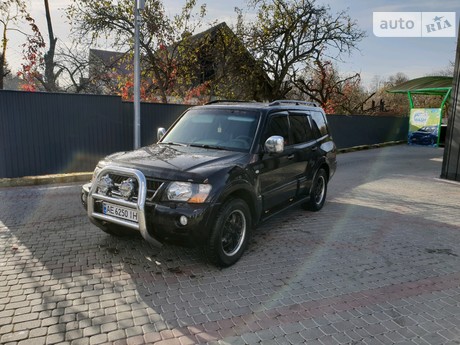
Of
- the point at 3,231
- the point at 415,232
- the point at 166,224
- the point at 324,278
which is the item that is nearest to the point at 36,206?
the point at 3,231

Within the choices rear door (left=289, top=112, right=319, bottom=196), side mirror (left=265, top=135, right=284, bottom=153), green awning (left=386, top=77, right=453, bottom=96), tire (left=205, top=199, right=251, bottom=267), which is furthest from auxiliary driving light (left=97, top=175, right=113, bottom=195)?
green awning (left=386, top=77, right=453, bottom=96)

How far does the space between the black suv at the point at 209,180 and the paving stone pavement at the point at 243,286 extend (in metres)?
0.44

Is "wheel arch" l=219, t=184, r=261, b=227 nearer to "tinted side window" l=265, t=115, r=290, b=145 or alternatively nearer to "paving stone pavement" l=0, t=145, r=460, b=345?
Answer: "paving stone pavement" l=0, t=145, r=460, b=345

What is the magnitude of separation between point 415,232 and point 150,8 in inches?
472

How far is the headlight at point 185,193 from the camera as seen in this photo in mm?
3637

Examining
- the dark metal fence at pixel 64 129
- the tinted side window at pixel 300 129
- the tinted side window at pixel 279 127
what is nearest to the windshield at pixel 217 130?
the tinted side window at pixel 279 127

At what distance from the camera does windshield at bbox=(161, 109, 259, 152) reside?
467 centimetres

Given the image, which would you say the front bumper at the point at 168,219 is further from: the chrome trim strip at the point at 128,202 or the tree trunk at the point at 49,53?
the tree trunk at the point at 49,53

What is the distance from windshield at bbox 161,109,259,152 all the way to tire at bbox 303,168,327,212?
7.10ft

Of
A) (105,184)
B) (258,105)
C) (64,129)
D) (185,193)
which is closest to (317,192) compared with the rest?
(258,105)

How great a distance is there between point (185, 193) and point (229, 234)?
853 mm

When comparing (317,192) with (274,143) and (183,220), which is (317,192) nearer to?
(274,143)

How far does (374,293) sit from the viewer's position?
3678mm

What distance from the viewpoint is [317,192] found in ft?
22.1
